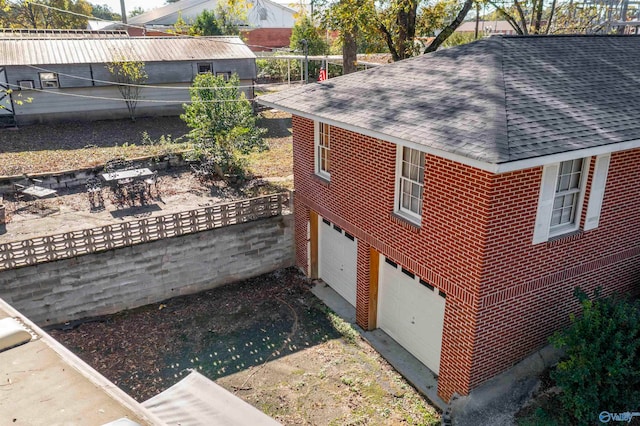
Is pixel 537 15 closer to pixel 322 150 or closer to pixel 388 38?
pixel 388 38

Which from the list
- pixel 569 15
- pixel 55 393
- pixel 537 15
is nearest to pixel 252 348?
pixel 55 393

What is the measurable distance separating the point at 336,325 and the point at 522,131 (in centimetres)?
758

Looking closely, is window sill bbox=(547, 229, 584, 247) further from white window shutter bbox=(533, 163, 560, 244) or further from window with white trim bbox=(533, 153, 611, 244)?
white window shutter bbox=(533, 163, 560, 244)

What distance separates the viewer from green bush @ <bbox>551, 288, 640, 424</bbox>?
28.5 ft

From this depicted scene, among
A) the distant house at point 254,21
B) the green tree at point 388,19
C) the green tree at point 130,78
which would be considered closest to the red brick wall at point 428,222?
the green tree at point 388,19

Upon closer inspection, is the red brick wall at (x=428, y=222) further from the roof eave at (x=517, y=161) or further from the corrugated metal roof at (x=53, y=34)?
the corrugated metal roof at (x=53, y=34)

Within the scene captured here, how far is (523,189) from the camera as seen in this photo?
9.15m

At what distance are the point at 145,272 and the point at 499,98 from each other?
1089 centimetres

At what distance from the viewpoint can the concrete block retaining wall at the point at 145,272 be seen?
13.3 m

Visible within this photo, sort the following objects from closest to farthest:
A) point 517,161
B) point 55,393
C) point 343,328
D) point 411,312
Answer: point 55,393
point 517,161
point 411,312
point 343,328

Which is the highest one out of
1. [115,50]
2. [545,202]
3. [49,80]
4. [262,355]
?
[115,50]

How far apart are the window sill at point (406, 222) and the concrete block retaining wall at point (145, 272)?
19.0ft

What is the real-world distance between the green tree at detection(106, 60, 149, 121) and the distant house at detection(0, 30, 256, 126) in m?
0.37

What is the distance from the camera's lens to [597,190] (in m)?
9.98
